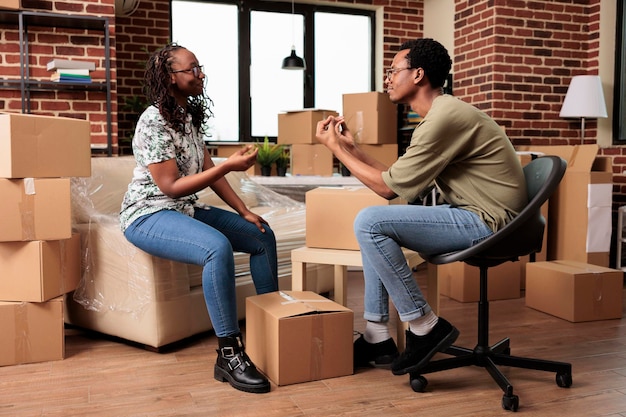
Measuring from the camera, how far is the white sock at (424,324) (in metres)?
2.12

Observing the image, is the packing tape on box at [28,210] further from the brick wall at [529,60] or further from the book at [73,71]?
the brick wall at [529,60]

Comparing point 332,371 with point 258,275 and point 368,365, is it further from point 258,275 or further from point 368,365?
point 258,275

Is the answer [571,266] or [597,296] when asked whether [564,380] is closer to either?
[597,296]

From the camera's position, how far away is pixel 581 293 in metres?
3.04

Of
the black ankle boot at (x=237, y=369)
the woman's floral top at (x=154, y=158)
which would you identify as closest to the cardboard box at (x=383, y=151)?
the woman's floral top at (x=154, y=158)

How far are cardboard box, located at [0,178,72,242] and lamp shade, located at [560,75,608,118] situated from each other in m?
3.31

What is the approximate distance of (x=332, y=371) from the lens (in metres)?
2.24

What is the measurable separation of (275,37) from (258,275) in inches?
138

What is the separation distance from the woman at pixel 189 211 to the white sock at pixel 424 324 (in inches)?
20.5

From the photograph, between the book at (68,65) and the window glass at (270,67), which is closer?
the book at (68,65)

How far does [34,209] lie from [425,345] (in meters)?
1.46

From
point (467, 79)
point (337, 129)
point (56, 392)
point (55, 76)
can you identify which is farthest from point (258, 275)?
point (467, 79)

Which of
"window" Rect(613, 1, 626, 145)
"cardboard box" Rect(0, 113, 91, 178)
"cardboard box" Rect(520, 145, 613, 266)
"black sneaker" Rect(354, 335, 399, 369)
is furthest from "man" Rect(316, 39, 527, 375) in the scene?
"window" Rect(613, 1, 626, 145)

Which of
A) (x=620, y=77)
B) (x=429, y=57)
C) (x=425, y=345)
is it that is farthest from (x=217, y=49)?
(x=425, y=345)
